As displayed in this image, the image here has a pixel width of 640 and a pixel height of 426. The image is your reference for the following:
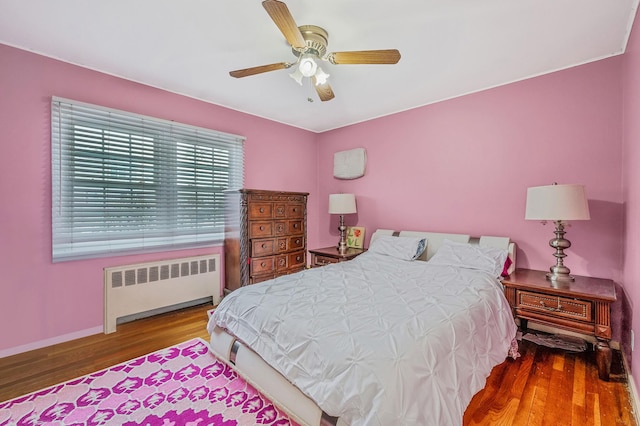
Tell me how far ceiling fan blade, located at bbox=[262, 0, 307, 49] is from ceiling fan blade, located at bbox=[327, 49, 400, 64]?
0.26 m

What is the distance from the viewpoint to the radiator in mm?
2750

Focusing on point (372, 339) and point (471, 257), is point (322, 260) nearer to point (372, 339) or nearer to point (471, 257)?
point (471, 257)

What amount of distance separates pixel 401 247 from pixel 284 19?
2494mm

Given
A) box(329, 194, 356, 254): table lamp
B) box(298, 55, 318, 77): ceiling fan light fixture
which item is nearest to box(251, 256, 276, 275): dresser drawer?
box(329, 194, 356, 254): table lamp

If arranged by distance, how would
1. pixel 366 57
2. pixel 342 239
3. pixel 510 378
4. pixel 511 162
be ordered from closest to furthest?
pixel 366 57, pixel 510 378, pixel 511 162, pixel 342 239

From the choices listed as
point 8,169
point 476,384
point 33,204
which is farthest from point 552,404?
point 8,169

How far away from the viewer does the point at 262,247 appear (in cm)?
343

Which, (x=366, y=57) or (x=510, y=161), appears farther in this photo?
(x=510, y=161)

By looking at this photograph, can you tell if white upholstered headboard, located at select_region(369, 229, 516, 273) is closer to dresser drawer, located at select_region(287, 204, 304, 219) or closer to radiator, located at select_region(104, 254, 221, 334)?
dresser drawer, located at select_region(287, 204, 304, 219)

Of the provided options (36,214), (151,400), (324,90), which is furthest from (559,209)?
(36,214)

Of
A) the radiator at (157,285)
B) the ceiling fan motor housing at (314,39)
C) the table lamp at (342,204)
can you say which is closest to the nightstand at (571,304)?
the table lamp at (342,204)

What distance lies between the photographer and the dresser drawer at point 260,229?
3.33 m

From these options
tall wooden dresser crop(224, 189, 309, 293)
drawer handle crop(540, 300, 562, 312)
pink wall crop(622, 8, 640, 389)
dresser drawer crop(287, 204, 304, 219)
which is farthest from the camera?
dresser drawer crop(287, 204, 304, 219)

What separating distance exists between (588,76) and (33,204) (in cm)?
489
